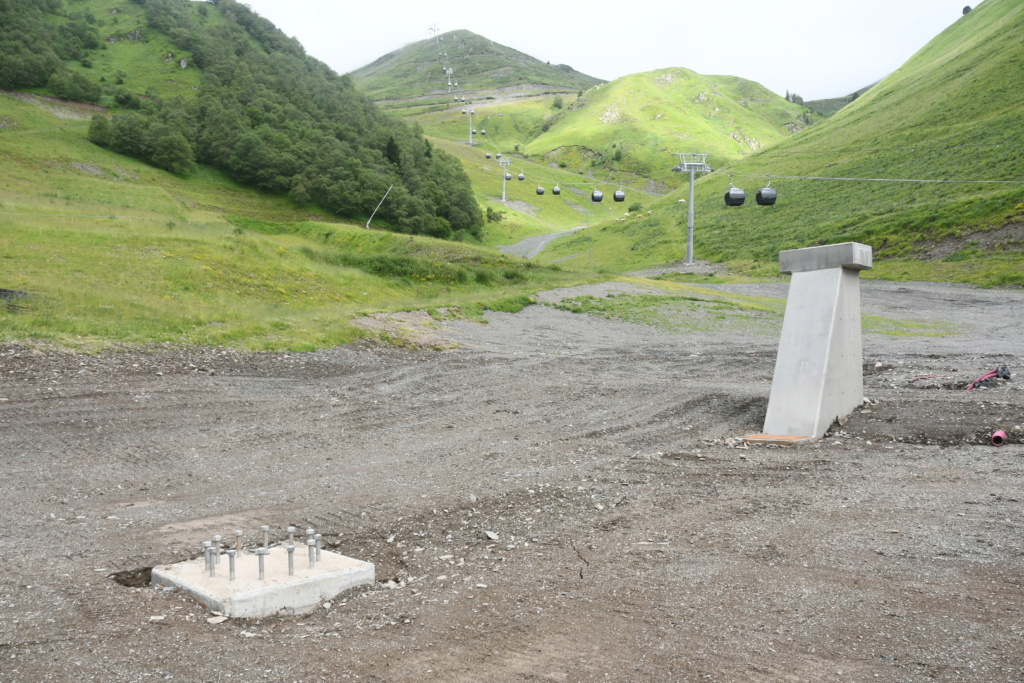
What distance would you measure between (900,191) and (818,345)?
62958mm

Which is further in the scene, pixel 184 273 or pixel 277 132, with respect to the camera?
pixel 277 132

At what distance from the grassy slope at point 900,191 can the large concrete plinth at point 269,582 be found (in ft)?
148

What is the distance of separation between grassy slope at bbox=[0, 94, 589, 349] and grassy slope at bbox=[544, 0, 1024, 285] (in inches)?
1082

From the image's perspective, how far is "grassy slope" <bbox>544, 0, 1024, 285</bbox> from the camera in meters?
50.6

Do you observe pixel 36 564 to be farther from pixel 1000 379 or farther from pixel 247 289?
pixel 247 289

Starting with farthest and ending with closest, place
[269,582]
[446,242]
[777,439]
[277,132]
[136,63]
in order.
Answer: [136,63] → [277,132] → [446,242] → [777,439] → [269,582]

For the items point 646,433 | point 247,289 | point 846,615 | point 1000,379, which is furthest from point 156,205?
point 846,615

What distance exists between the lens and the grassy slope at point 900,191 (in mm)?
50594

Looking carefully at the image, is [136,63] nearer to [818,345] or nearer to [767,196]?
[767,196]

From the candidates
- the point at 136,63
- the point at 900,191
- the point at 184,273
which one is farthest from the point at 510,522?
the point at 136,63

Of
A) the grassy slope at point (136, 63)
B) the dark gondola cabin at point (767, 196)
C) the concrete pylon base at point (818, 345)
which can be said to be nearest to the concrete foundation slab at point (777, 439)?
the concrete pylon base at point (818, 345)

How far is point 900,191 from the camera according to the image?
66875 mm

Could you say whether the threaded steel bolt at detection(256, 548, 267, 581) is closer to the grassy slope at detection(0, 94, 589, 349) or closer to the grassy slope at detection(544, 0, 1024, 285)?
the grassy slope at detection(0, 94, 589, 349)

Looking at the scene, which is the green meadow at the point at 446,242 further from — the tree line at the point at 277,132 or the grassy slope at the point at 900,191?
the tree line at the point at 277,132
